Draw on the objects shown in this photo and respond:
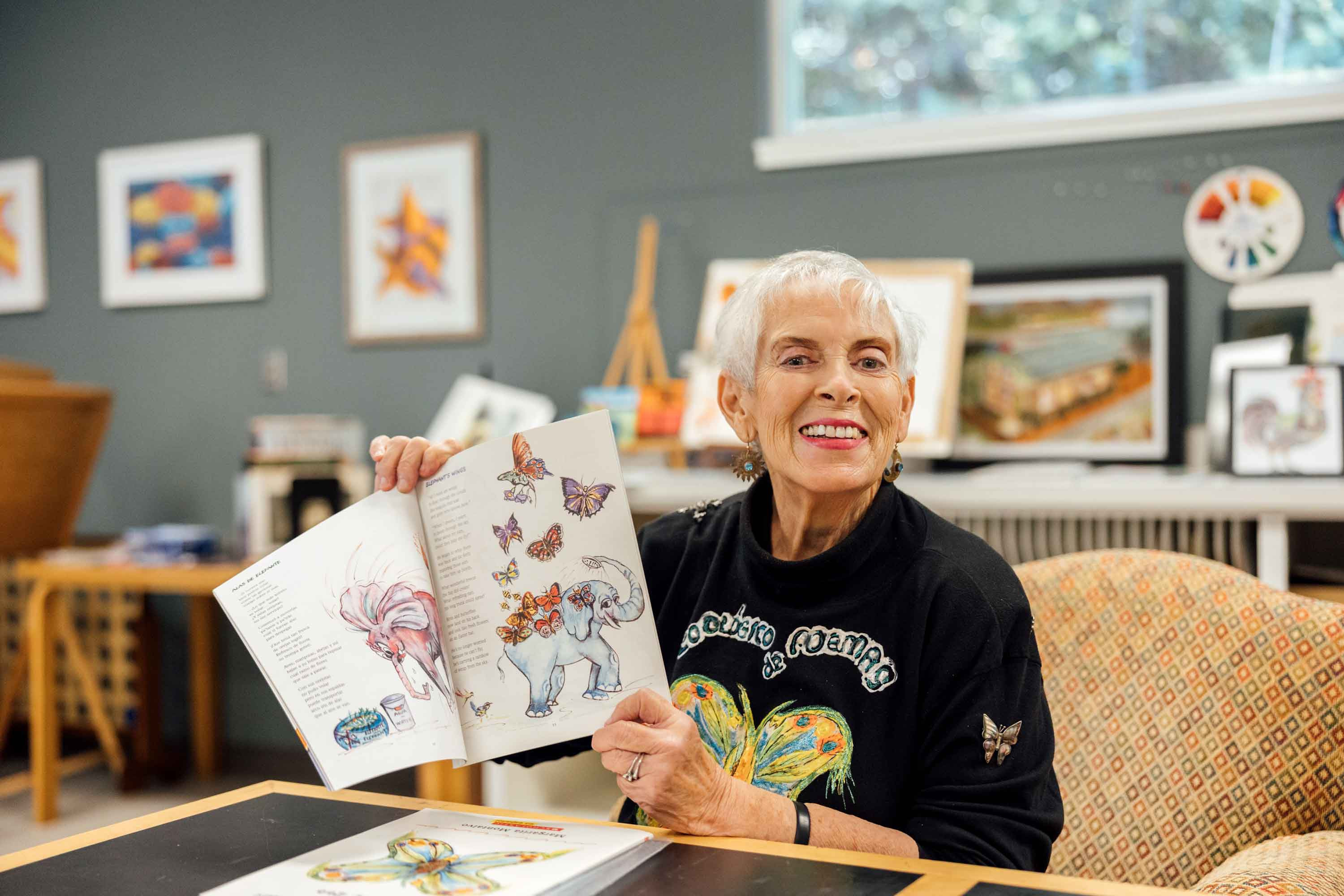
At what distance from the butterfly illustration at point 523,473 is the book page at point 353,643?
0.36ft

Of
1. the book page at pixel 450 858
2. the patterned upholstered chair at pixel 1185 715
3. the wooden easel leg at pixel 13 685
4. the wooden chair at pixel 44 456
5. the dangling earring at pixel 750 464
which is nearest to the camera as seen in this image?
the book page at pixel 450 858

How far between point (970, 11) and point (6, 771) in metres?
3.93

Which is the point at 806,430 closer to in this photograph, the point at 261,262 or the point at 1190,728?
the point at 1190,728

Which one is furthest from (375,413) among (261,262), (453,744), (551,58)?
(453,744)

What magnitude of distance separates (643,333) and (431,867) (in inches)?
102

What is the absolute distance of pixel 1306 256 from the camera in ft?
9.30

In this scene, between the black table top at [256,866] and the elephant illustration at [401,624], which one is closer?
the black table top at [256,866]

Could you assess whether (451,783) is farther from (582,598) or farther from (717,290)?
(582,598)

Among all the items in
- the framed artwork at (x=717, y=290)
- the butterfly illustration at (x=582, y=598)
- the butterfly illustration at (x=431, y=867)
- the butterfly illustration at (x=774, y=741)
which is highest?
the framed artwork at (x=717, y=290)

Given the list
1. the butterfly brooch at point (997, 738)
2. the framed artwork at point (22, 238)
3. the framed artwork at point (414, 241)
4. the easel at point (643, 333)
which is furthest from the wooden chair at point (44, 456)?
the butterfly brooch at point (997, 738)

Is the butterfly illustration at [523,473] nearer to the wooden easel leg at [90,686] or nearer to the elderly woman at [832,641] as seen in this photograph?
the elderly woman at [832,641]

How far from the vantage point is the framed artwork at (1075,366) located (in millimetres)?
2902

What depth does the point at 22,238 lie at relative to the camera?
14.6 feet

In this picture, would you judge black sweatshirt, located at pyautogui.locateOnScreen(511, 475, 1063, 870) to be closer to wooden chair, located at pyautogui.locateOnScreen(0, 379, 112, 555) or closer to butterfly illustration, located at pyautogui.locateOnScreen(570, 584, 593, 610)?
butterfly illustration, located at pyautogui.locateOnScreen(570, 584, 593, 610)
